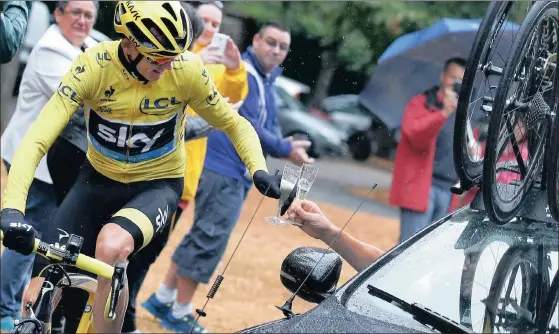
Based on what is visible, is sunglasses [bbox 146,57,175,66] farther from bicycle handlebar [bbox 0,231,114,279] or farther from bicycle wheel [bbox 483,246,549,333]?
bicycle wheel [bbox 483,246,549,333]

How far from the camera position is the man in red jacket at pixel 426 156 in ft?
29.8

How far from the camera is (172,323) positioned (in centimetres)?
851

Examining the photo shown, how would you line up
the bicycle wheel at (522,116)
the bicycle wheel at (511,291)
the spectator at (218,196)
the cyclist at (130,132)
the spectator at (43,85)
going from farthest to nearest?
1. the spectator at (218,196)
2. the spectator at (43,85)
3. the cyclist at (130,132)
4. the bicycle wheel at (522,116)
5. the bicycle wheel at (511,291)

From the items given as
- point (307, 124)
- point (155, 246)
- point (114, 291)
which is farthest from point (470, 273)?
point (307, 124)

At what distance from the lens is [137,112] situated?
5770 mm

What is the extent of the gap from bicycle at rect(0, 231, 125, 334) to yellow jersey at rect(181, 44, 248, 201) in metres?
2.44

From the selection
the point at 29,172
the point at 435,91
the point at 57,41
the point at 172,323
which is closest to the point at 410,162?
the point at 435,91

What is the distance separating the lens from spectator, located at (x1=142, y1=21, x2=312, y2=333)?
834cm

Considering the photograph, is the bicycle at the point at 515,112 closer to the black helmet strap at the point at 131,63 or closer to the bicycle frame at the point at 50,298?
the black helmet strap at the point at 131,63

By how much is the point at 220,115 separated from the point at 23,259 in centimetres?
234

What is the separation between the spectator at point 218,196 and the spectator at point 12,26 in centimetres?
188

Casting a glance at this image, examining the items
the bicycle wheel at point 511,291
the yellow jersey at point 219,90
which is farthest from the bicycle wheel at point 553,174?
the yellow jersey at point 219,90

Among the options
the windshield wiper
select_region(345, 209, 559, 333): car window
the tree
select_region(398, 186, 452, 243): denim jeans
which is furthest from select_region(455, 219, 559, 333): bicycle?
the tree

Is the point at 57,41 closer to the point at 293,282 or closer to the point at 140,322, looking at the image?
the point at 140,322
